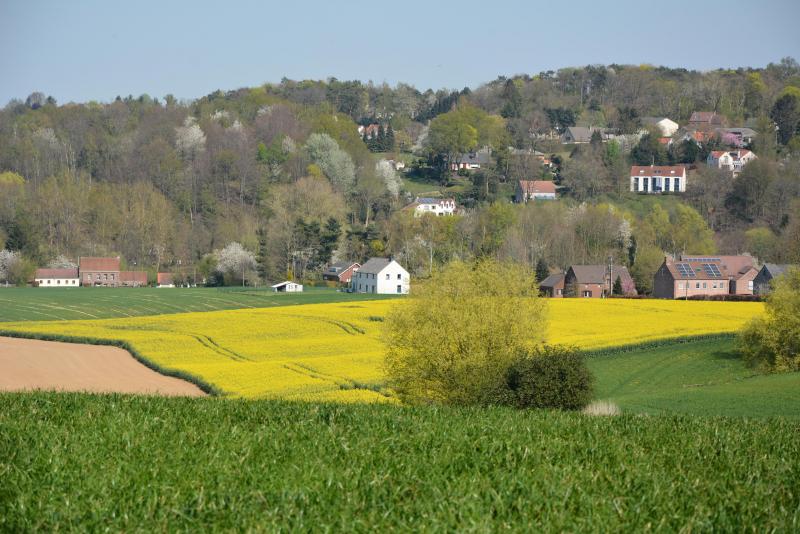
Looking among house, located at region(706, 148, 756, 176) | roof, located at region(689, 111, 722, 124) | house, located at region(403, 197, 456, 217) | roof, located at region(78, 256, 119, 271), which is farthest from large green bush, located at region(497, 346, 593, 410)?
roof, located at region(689, 111, 722, 124)

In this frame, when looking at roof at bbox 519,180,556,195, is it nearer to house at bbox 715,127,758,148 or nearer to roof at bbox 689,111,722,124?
house at bbox 715,127,758,148

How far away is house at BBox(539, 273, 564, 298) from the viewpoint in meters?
89.7

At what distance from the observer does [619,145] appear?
16250 centimetres

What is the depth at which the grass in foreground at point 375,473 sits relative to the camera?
31.7 feet

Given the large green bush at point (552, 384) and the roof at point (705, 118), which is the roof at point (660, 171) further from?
the large green bush at point (552, 384)

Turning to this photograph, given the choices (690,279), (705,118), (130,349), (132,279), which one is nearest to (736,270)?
(690,279)

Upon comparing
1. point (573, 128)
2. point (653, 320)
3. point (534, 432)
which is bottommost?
point (653, 320)

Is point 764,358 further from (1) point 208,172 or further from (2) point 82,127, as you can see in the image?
(2) point 82,127

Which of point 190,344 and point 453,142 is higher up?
point 453,142

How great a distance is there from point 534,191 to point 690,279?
5875 centimetres

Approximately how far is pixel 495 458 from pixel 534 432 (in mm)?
2281

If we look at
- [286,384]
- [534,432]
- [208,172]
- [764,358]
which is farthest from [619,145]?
[534,432]

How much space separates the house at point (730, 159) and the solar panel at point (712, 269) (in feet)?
235

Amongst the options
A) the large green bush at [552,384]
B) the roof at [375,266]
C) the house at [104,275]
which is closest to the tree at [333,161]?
the house at [104,275]
